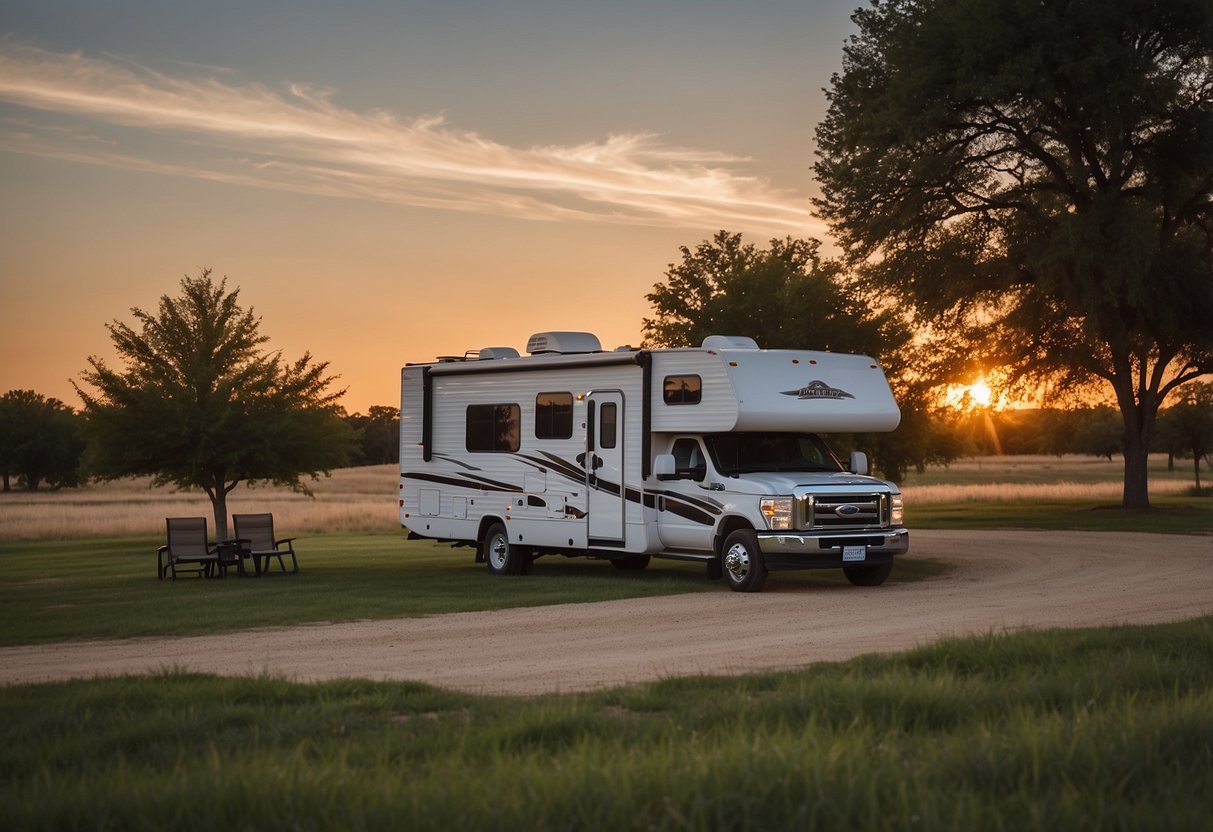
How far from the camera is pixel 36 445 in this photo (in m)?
85.1

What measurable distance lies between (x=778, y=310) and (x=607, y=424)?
22.4 metres

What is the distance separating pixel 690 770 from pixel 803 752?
63cm

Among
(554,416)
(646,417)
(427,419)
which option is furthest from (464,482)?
(646,417)

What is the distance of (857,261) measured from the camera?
39.7m

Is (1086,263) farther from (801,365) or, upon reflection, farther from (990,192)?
(801,365)

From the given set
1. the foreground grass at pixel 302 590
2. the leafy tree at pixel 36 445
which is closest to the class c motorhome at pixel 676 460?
the foreground grass at pixel 302 590

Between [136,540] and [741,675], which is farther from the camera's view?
[136,540]

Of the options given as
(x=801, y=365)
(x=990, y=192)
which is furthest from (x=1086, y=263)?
(x=801, y=365)

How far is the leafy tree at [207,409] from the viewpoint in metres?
27.5

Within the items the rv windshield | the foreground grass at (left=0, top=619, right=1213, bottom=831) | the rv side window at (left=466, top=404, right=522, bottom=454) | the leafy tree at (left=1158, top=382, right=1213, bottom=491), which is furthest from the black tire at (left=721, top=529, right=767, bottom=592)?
the leafy tree at (left=1158, top=382, right=1213, bottom=491)

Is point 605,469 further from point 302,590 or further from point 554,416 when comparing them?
point 302,590

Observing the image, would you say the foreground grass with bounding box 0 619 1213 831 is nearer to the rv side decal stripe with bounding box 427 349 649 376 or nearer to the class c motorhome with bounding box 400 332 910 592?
the class c motorhome with bounding box 400 332 910 592

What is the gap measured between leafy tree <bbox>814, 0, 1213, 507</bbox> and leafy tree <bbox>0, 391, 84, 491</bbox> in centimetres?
5921

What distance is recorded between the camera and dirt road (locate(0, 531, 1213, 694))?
470 inches
